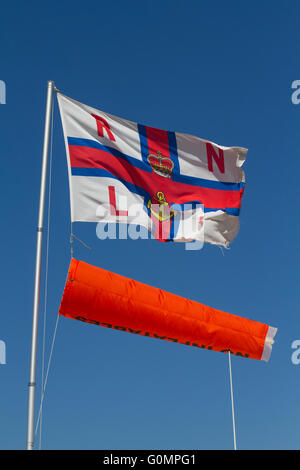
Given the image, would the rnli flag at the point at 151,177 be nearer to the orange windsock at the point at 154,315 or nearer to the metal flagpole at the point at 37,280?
the metal flagpole at the point at 37,280

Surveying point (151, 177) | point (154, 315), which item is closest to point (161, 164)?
point (151, 177)

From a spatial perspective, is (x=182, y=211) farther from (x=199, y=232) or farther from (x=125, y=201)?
(x=125, y=201)

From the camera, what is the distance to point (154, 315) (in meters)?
14.3

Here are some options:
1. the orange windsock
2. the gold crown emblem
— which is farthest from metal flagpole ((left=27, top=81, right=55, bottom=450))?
the gold crown emblem

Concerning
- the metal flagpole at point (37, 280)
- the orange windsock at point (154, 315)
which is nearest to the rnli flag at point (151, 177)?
the metal flagpole at point (37, 280)

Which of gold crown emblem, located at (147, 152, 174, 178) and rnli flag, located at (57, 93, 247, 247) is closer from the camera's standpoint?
rnli flag, located at (57, 93, 247, 247)

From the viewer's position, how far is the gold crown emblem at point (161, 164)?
1689 cm

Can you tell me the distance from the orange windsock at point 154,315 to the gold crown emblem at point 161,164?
4005mm

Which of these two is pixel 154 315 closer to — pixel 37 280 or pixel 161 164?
pixel 37 280

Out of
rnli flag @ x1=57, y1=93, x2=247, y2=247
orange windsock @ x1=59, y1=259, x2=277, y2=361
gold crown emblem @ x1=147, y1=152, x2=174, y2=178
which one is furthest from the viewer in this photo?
gold crown emblem @ x1=147, y1=152, x2=174, y2=178

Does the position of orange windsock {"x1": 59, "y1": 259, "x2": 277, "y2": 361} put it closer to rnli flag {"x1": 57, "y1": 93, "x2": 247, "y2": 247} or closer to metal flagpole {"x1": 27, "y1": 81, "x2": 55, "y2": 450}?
metal flagpole {"x1": 27, "y1": 81, "x2": 55, "y2": 450}

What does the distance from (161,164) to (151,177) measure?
2.47ft

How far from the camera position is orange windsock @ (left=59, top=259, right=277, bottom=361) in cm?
1295

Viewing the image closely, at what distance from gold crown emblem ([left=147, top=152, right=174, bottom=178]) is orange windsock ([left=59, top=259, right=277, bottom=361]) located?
158 inches
